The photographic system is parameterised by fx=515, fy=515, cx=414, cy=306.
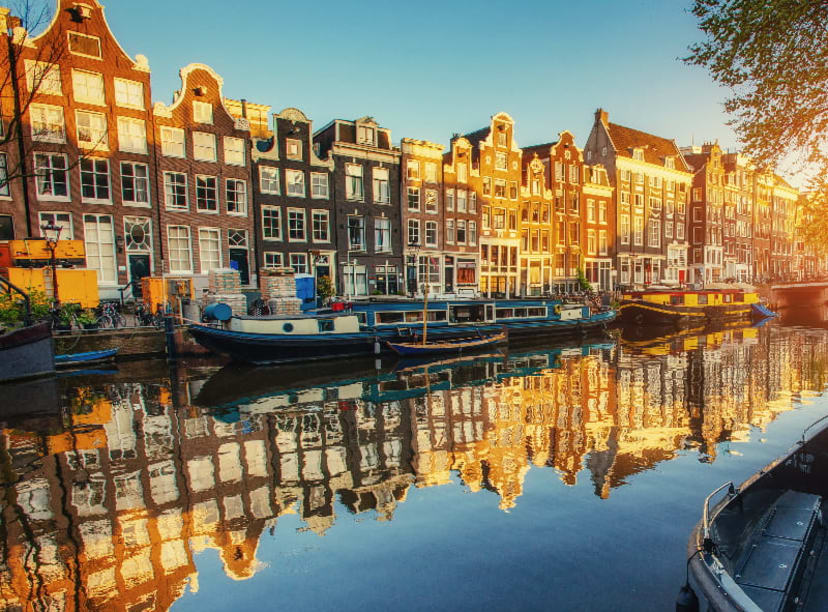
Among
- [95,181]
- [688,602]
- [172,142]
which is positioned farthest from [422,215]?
[688,602]

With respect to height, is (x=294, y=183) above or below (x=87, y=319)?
above

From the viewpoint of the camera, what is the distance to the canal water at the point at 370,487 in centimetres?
690

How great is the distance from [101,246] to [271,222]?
35.5 ft

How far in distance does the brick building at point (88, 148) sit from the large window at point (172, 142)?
0.84 m

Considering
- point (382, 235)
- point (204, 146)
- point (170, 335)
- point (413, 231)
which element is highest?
point (204, 146)

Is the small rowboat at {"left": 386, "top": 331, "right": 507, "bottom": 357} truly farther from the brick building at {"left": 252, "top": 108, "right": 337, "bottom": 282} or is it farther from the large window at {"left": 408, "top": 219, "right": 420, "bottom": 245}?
the large window at {"left": 408, "top": 219, "right": 420, "bottom": 245}

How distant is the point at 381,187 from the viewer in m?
43.0

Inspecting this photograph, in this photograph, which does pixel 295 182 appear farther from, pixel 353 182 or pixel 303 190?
pixel 353 182

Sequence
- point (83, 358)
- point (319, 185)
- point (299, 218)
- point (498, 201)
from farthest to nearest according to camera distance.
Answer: point (498, 201), point (319, 185), point (299, 218), point (83, 358)

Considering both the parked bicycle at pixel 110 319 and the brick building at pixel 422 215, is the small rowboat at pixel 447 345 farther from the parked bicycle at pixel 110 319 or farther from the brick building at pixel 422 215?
the brick building at pixel 422 215

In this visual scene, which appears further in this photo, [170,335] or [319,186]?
[319,186]

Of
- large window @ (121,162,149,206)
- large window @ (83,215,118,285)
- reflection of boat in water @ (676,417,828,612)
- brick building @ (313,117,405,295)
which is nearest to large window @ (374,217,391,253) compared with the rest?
brick building @ (313,117,405,295)

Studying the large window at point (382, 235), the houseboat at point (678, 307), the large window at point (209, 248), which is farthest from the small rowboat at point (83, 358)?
the houseboat at point (678, 307)

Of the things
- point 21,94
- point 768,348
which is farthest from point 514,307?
point 21,94
